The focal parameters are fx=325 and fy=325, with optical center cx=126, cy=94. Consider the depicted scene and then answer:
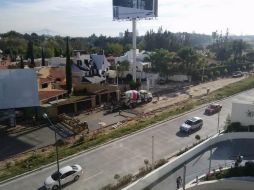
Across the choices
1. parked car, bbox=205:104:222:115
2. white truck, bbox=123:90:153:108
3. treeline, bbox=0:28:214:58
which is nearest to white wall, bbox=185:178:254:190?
parked car, bbox=205:104:222:115

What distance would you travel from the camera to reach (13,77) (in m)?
40.9

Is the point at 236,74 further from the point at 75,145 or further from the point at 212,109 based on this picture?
the point at 75,145

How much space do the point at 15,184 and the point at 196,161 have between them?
16.8 meters

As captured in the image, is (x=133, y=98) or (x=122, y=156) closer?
(x=122, y=156)

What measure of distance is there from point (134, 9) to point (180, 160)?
4280 cm

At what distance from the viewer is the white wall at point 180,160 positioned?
26.1 metres

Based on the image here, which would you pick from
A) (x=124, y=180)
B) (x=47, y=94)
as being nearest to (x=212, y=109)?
(x=47, y=94)

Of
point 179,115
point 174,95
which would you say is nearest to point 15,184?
point 179,115

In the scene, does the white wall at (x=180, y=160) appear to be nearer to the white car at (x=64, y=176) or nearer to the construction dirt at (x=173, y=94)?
the white car at (x=64, y=176)

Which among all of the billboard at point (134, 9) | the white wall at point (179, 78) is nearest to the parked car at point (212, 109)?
the billboard at point (134, 9)

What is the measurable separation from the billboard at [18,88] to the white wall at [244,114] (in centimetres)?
2477

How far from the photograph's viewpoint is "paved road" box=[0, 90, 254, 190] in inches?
1125

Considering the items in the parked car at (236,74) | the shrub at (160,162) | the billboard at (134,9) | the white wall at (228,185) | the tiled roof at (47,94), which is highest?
the billboard at (134,9)

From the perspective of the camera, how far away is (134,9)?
66.4 m
